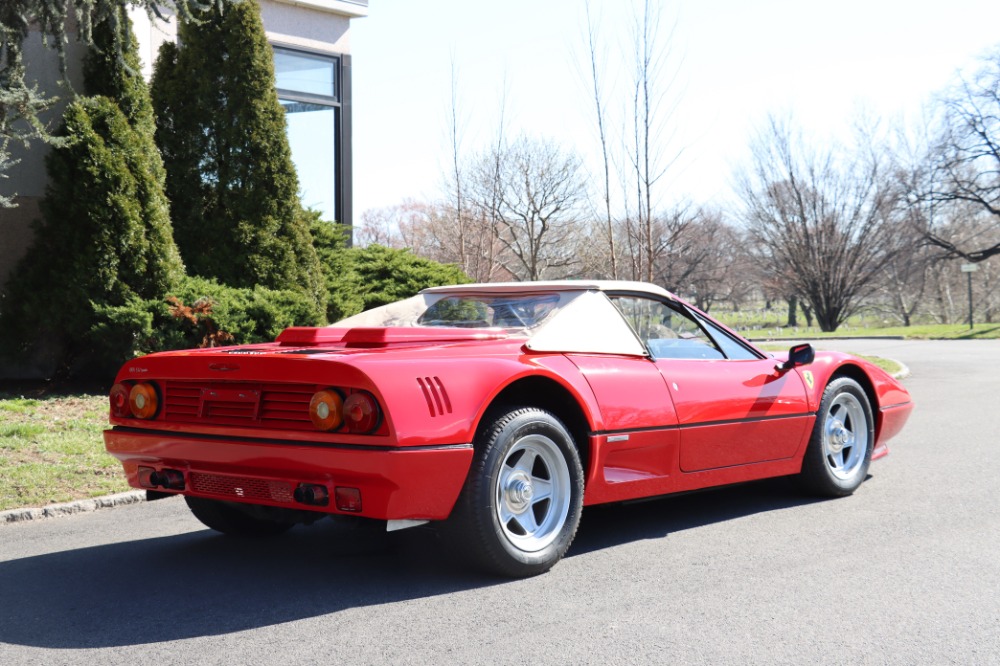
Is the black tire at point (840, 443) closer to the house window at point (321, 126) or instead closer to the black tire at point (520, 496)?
the black tire at point (520, 496)

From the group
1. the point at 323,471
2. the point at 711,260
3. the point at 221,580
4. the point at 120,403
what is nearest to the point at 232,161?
the point at 120,403

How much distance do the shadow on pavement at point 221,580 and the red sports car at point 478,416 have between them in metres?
0.23

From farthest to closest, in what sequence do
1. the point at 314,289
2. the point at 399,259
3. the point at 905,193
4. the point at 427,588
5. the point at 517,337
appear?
the point at 905,193 < the point at 399,259 < the point at 314,289 < the point at 517,337 < the point at 427,588

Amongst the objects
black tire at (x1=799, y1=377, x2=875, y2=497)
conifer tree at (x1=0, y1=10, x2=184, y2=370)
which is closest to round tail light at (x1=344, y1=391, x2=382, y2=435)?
black tire at (x1=799, y1=377, x2=875, y2=497)

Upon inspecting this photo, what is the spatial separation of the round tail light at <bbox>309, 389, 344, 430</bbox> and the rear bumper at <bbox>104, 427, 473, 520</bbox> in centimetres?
9

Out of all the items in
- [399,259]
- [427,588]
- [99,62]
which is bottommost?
[427,588]

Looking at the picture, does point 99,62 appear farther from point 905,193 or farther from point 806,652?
point 905,193

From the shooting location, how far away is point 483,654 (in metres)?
3.42

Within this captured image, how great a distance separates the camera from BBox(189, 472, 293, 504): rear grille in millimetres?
4109

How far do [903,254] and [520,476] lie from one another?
46.2 m

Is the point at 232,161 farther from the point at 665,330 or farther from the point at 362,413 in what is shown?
the point at 362,413

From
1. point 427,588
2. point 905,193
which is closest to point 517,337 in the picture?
point 427,588

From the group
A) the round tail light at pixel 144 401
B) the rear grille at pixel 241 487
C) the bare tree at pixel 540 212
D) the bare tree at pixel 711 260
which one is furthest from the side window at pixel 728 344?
the bare tree at pixel 711 260

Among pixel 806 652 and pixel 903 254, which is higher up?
pixel 903 254
